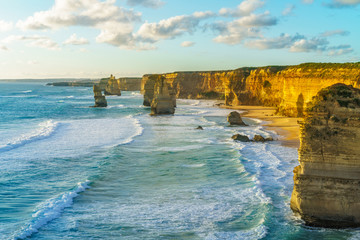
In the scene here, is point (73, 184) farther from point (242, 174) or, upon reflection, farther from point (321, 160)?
point (321, 160)

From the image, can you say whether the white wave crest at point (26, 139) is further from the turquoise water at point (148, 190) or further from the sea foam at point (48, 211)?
the sea foam at point (48, 211)

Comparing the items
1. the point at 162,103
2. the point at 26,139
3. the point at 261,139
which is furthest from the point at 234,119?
the point at 26,139

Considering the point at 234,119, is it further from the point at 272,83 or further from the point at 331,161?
the point at 331,161

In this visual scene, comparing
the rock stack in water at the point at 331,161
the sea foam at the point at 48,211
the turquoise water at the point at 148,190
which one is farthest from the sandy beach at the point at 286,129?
the sea foam at the point at 48,211

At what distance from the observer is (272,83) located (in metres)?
68.6

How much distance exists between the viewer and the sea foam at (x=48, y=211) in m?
13.2

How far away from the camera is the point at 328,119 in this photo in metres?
13.0

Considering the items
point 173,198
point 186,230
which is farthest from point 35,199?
point 186,230

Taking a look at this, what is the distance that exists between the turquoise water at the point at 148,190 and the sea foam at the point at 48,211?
4 cm

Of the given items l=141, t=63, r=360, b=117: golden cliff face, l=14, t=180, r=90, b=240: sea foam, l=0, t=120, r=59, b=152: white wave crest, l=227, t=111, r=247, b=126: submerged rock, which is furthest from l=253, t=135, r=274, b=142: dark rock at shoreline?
l=0, t=120, r=59, b=152: white wave crest

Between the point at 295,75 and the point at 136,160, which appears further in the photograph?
the point at 295,75

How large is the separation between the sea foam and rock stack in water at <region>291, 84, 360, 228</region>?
397 inches

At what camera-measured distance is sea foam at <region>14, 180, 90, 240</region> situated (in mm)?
13211

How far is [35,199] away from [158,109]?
144 feet
